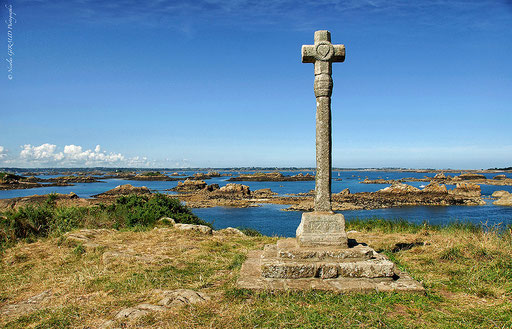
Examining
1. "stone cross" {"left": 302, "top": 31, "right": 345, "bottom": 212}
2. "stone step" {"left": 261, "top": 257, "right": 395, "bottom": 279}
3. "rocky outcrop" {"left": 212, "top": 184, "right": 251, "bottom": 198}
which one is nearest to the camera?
"stone step" {"left": 261, "top": 257, "right": 395, "bottom": 279}

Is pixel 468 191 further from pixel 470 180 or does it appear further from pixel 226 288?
pixel 226 288

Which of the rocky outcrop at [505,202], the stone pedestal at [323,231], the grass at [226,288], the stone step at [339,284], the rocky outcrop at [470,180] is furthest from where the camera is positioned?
the rocky outcrop at [470,180]

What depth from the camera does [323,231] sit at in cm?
593

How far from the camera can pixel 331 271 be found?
532cm

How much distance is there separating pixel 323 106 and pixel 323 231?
2358 mm

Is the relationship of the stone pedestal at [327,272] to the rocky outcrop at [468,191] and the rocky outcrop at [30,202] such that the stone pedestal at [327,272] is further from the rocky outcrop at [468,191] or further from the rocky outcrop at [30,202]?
the rocky outcrop at [468,191]

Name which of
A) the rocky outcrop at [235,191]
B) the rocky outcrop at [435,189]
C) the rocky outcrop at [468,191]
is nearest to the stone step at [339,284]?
the rocky outcrop at [235,191]

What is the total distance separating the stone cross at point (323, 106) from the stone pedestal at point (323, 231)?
0.27m

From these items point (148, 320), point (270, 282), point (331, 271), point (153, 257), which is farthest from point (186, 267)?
point (331, 271)

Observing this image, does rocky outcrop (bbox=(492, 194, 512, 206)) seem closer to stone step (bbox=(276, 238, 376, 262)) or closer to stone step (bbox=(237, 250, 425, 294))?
stone step (bbox=(237, 250, 425, 294))

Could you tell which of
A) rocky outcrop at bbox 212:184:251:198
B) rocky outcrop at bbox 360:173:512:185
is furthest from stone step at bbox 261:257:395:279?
rocky outcrop at bbox 360:173:512:185

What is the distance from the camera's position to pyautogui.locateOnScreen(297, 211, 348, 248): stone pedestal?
587 cm

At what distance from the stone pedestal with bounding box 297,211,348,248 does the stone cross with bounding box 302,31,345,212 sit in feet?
Answer: 0.89

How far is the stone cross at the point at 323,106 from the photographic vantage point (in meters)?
6.12
